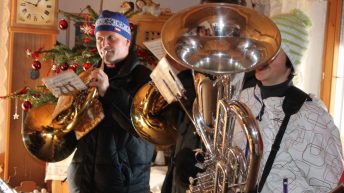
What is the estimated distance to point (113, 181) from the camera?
1.70 metres

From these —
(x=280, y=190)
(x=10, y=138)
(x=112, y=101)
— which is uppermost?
(x=112, y=101)

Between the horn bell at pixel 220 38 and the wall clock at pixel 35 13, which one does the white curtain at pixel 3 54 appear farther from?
the horn bell at pixel 220 38

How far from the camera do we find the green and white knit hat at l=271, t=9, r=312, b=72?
4.28 feet

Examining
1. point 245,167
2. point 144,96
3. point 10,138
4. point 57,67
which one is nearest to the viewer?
point 245,167

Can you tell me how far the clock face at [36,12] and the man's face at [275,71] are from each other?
2.88 meters

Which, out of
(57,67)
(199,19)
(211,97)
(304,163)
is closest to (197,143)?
(211,97)

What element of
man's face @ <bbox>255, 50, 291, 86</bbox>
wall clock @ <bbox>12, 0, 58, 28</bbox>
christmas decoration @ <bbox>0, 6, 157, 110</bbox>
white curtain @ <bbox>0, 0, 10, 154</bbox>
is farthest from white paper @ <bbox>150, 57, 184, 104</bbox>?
white curtain @ <bbox>0, 0, 10, 154</bbox>

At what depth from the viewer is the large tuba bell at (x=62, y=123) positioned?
5.67 feet

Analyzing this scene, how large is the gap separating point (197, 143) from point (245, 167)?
38cm

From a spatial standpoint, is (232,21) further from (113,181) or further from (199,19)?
(113,181)

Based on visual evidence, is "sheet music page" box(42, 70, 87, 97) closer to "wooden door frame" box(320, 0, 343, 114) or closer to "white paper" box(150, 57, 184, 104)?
"white paper" box(150, 57, 184, 104)

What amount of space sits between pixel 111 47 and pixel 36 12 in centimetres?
228

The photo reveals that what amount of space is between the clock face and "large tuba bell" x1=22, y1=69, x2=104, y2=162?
2.01m

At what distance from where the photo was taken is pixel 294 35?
1.32m
